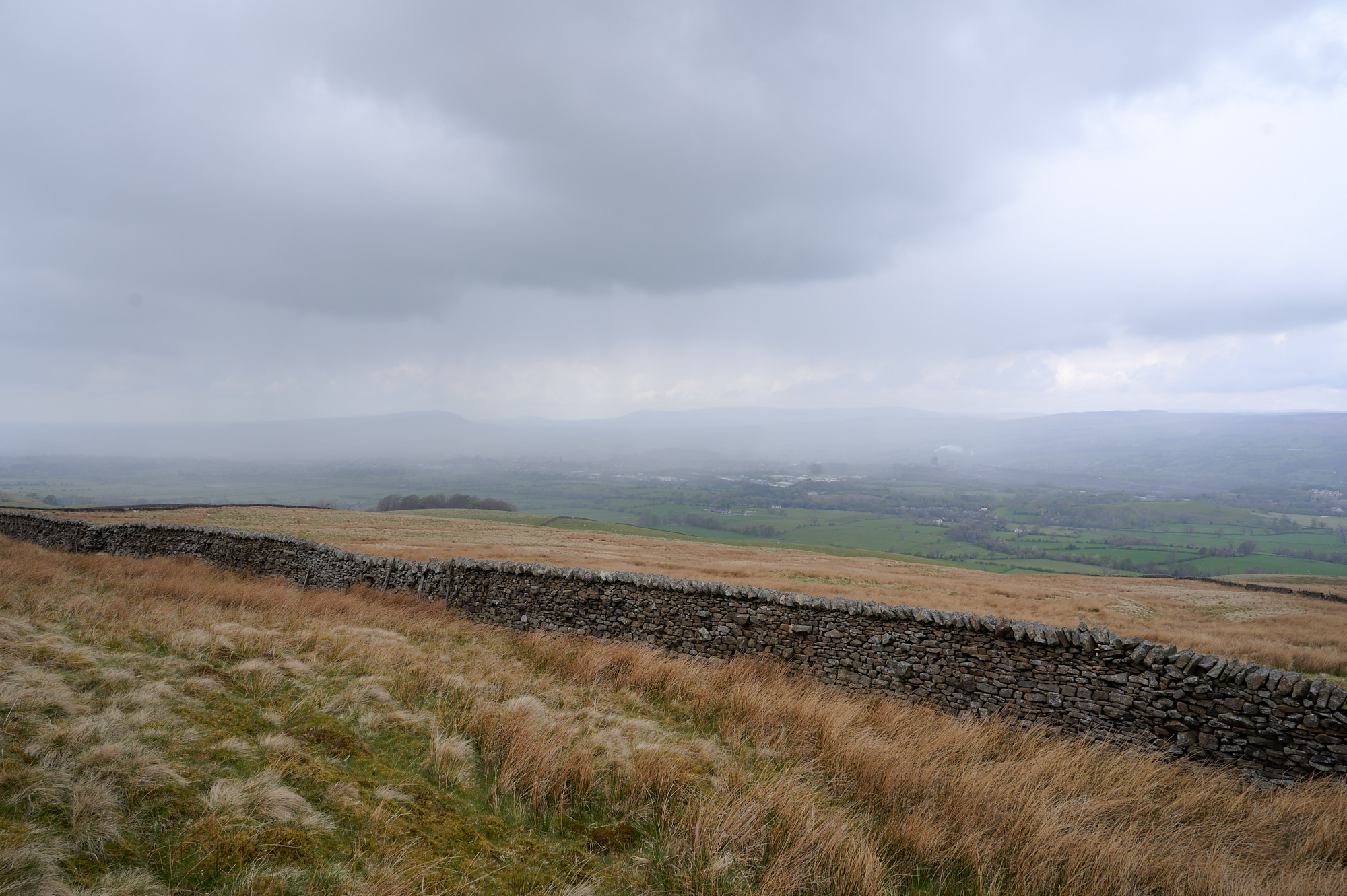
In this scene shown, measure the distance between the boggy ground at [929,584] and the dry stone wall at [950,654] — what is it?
30.3ft

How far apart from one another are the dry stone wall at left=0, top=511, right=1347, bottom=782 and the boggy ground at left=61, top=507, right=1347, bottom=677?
925 centimetres

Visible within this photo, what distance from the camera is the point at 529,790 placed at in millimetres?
4727

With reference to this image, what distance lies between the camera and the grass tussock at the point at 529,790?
3486mm

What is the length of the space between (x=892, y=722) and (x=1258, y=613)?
2615 centimetres

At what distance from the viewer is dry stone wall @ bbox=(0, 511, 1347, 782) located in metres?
7.32

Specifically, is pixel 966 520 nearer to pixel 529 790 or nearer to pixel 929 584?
pixel 929 584

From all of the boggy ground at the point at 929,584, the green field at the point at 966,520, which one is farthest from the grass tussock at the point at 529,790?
the green field at the point at 966,520

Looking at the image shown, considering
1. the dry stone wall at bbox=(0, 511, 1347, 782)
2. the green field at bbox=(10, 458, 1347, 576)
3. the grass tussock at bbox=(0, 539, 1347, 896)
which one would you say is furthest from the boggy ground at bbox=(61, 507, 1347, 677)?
the green field at bbox=(10, 458, 1347, 576)

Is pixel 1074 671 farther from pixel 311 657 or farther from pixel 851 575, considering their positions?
pixel 851 575

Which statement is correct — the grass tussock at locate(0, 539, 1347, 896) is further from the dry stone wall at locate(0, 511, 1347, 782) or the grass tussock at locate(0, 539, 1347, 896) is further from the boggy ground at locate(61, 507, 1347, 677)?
the boggy ground at locate(61, 507, 1347, 677)

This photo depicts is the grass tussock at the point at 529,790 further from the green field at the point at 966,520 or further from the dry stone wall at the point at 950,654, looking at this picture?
the green field at the point at 966,520

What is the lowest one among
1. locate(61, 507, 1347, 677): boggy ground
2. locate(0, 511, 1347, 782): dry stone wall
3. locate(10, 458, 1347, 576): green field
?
locate(10, 458, 1347, 576): green field

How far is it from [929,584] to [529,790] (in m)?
27.3

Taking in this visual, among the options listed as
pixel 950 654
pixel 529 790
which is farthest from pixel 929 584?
pixel 529 790
